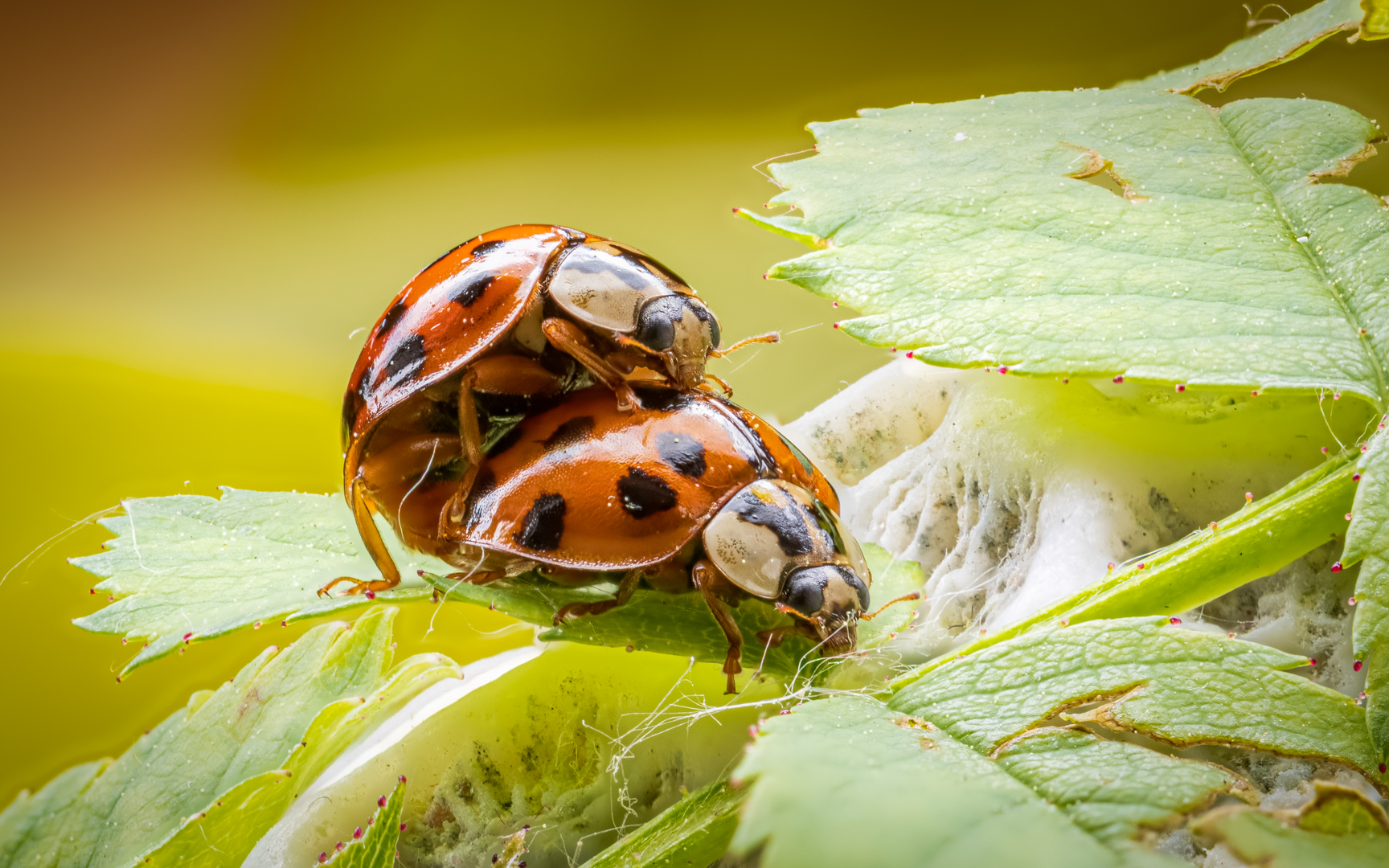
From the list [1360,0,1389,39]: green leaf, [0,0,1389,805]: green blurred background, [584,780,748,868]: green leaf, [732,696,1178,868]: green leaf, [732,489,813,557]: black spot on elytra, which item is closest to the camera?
[732,696,1178,868]: green leaf

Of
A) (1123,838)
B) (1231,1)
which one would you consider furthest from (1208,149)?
(1231,1)

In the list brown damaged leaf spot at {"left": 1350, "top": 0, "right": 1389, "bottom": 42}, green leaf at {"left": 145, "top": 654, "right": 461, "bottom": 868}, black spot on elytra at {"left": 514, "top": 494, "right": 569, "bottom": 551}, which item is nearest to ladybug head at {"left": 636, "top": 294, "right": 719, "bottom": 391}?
black spot on elytra at {"left": 514, "top": 494, "right": 569, "bottom": 551}

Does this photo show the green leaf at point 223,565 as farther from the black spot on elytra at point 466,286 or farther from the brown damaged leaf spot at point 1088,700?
the brown damaged leaf spot at point 1088,700

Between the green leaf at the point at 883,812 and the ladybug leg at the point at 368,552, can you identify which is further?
the ladybug leg at the point at 368,552

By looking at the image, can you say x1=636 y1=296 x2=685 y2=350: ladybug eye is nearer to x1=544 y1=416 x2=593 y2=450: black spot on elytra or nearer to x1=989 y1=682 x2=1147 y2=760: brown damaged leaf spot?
x1=544 y1=416 x2=593 y2=450: black spot on elytra

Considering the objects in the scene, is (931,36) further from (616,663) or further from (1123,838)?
(1123,838)

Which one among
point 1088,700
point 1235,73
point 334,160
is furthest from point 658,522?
point 334,160

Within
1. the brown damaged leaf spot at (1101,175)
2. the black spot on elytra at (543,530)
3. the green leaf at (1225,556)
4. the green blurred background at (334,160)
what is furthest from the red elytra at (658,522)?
the green blurred background at (334,160)
